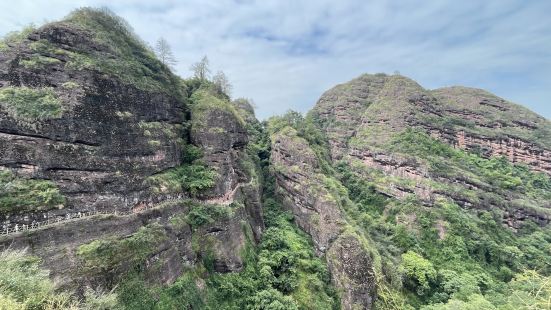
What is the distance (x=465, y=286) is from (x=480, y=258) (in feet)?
34.7

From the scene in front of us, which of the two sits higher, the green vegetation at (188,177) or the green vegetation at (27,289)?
the green vegetation at (188,177)

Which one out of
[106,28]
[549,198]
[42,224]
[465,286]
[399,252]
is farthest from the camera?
[549,198]

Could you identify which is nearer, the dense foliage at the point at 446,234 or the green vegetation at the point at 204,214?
the green vegetation at the point at 204,214

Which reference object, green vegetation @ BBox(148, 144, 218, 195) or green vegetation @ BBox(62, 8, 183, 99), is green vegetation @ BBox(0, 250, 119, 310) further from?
green vegetation @ BBox(62, 8, 183, 99)

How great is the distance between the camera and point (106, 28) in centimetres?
3086

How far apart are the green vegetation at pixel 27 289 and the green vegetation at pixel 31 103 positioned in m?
9.81

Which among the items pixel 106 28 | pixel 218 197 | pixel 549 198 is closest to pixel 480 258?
pixel 549 198

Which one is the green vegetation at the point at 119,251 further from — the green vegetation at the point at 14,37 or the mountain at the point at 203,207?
the green vegetation at the point at 14,37

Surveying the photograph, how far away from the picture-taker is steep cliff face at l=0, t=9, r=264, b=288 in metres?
19.6

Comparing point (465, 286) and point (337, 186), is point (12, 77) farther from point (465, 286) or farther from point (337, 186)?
point (465, 286)

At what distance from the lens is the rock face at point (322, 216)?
3234 cm

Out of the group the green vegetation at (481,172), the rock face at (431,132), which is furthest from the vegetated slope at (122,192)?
the green vegetation at (481,172)

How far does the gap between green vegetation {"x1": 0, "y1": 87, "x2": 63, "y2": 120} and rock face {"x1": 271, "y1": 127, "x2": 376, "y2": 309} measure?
30.4m

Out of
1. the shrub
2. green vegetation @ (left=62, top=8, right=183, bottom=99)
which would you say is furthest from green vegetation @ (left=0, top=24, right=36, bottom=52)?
the shrub
